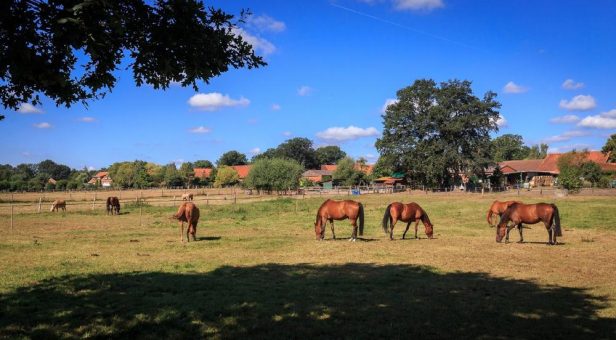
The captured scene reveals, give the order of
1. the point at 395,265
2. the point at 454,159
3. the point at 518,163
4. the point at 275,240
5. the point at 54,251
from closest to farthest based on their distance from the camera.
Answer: the point at 395,265 → the point at 54,251 → the point at 275,240 → the point at 454,159 → the point at 518,163

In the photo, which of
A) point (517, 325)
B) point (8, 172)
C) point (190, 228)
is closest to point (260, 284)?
point (517, 325)

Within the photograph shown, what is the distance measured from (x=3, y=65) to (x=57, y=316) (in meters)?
4.40

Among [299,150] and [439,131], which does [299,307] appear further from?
[299,150]

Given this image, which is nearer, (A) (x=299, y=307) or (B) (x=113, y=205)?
(A) (x=299, y=307)

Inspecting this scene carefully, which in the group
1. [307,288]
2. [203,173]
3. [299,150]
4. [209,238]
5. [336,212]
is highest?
[299,150]

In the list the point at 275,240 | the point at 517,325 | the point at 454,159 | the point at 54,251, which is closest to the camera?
the point at 517,325

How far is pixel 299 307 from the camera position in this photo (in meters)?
8.20

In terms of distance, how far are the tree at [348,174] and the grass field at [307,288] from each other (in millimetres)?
86017

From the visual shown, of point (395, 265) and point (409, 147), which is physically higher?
point (409, 147)

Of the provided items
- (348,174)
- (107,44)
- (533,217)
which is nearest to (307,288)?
(107,44)

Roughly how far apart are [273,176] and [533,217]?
59601 millimetres

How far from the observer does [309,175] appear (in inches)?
5276

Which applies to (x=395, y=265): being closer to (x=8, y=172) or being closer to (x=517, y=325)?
(x=517, y=325)

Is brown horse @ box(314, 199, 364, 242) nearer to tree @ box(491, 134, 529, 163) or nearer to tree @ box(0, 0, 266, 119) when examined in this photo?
tree @ box(0, 0, 266, 119)
